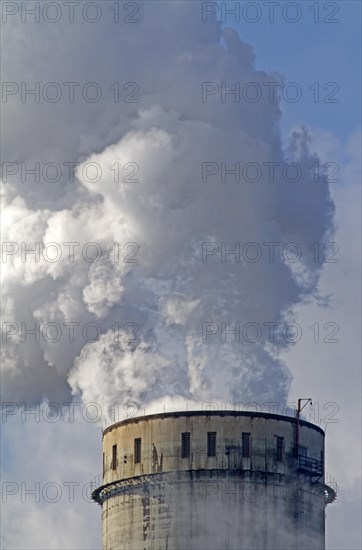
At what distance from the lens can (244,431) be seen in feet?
343

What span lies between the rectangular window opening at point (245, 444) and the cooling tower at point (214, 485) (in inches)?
2.0

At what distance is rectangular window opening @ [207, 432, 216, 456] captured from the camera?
4107 inches

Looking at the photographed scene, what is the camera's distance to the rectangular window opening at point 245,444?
104 metres

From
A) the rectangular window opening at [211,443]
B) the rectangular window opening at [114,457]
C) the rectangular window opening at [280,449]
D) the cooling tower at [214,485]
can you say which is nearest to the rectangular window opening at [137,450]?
the cooling tower at [214,485]

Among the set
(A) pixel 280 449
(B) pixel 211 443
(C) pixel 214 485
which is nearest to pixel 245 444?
(B) pixel 211 443

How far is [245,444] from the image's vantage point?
105 meters

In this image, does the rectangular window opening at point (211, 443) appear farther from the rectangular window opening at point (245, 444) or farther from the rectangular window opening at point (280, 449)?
the rectangular window opening at point (280, 449)

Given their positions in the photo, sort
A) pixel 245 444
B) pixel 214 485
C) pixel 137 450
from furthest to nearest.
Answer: pixel 137 450 < pixel 245 444 < pixel 214 485

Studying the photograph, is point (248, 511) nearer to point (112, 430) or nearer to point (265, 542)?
point (265, 542)

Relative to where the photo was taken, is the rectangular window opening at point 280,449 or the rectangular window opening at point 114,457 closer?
the rectangular window opening at point 280,449

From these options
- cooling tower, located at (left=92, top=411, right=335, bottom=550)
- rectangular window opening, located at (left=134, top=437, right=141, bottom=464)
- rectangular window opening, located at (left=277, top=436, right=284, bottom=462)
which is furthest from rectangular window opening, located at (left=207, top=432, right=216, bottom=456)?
rectangular window opening, located at (left=134, top=437, right=141, bottom=464)

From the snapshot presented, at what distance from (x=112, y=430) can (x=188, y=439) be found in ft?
16.2

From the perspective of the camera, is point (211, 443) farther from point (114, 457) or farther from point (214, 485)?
point (114, 457)

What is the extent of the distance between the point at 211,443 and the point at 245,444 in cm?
177
